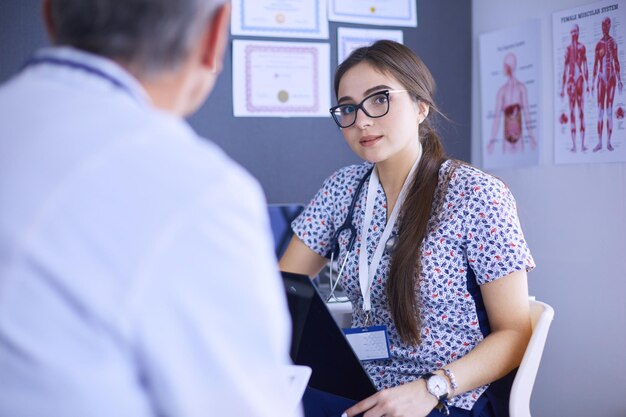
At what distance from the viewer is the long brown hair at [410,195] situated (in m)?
1.64

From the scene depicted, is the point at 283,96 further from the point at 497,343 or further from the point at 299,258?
the point at 497,343

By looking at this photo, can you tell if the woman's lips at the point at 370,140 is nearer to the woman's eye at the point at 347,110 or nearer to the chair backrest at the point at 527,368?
the woman's eye at the point at 347,110

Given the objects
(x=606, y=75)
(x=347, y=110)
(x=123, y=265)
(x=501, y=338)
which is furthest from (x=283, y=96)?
(x=123, y=265)

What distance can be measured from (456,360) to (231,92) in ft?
4.80

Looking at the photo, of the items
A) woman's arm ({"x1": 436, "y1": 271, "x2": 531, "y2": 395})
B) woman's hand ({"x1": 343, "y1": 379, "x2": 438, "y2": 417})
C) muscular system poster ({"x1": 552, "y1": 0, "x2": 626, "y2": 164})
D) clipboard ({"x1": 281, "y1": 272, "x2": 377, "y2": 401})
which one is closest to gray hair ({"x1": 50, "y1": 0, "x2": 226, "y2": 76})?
clipboard ({"x1": 281, "y1": 272, "x2": 377, "y2": 401})

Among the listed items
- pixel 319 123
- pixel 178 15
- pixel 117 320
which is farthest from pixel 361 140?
pixel 117 320

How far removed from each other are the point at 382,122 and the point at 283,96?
0.96m

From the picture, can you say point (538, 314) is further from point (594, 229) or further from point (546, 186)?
point (546, 186)

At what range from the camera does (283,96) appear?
268 cm

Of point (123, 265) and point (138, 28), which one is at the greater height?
point (138, 28)

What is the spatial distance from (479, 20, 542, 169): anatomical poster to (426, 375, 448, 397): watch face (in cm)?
135

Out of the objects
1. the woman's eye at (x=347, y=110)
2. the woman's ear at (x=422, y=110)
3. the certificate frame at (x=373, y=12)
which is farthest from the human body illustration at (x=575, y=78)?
the woman's eye at (x=347, y=110)

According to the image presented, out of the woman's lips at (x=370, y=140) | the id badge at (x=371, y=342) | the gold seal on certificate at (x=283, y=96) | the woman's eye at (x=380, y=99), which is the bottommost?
the id badge at (x=371, y=342)

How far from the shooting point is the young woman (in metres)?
1.57
